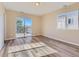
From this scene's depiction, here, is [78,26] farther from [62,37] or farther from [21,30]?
[21,30]

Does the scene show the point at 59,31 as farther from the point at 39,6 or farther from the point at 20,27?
the point at 20,27

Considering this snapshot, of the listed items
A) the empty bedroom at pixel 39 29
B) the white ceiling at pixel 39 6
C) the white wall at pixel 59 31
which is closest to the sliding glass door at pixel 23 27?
the empty bedroom at pixel 39 29

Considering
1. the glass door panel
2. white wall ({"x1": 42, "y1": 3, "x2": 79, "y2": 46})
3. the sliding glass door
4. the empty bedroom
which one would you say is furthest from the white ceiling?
the sliding glass door

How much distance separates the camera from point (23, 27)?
8461 millimetres

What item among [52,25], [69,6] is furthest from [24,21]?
[69,6]

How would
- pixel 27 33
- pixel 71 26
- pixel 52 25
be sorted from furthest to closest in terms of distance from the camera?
pixel 27 33 < pixel 52 25 < pixel 71 26

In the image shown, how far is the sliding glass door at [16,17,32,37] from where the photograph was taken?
320 inches

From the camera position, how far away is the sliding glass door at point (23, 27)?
814 centimetres

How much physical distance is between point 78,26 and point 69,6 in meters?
1.28

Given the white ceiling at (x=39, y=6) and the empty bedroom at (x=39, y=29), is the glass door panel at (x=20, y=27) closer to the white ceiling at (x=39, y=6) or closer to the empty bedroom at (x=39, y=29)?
the empty bedroom at (x=39, y=29)

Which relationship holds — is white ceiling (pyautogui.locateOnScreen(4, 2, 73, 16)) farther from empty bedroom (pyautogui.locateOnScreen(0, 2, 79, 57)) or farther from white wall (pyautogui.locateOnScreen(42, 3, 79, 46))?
white wall (pyautogui.locateOnScreen(42, 3, 79, 46))

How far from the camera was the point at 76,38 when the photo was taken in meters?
4.83

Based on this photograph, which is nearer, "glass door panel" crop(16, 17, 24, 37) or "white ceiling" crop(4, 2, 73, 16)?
"white ceiling" crop(4, 2, 73, 16)

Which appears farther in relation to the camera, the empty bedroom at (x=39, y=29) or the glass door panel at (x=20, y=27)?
the glass door panel at (x=20, y=27)
